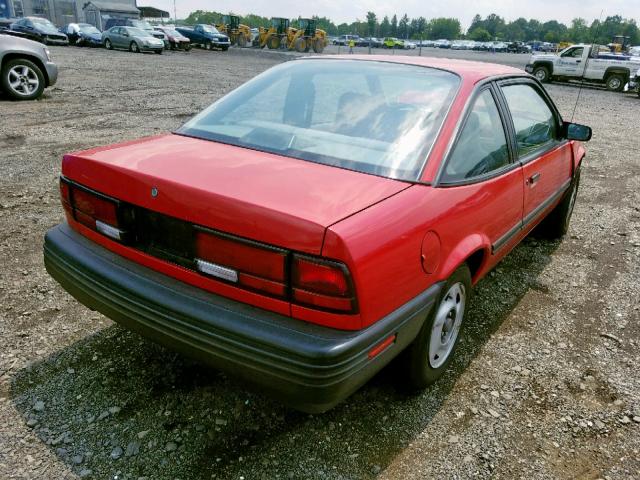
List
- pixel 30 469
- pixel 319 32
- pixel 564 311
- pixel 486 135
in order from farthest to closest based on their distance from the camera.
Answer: pixel 319 32 < pixel 564 311 < pixel 486 135 < pixel 30 469

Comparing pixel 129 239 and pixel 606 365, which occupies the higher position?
pixel 129 239

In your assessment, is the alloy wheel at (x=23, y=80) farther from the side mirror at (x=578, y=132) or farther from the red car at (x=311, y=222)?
the side mirror at (x=578, y=132)

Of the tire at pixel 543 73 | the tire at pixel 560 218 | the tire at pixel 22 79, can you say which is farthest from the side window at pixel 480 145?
the tire at pixel 543 73

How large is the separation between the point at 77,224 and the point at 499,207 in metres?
2.18

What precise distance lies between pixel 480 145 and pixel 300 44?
3597 cm

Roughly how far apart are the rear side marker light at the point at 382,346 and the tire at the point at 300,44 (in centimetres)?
3681

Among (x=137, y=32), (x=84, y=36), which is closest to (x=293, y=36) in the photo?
(x=137, y=32)

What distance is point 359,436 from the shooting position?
7.60 ft

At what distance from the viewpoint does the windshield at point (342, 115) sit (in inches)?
91.2

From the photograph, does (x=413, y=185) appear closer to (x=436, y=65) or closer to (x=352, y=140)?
(x=352, y=140)

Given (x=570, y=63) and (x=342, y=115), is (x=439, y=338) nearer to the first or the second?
(x=342, y=115)

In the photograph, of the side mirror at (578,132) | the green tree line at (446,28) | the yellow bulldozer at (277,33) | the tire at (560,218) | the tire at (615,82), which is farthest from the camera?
the green tree line at (446,28)

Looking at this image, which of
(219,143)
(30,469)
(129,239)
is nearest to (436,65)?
(219,143)

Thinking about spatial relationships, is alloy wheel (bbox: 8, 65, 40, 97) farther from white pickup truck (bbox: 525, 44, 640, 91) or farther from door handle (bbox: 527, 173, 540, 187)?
white pickup truck (bbox: 525, 44, 640, 91)
